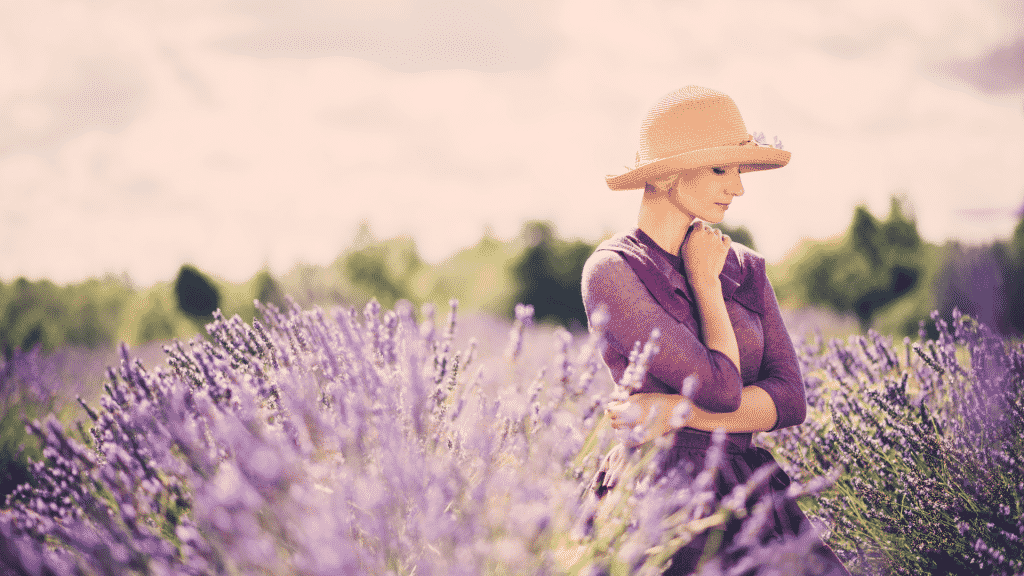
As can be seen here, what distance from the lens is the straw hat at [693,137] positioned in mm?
1566

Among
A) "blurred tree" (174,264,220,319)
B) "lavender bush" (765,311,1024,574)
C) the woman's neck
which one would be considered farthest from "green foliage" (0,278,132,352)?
"lavender bush" (765,311,1024,574)

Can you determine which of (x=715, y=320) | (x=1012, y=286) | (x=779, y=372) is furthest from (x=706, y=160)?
(x=1012, y=286)

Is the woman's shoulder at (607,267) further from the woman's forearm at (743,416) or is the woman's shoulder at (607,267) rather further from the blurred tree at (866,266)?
the blurred tree at (866,266)

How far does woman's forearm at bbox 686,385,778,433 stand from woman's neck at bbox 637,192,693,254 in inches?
19.9

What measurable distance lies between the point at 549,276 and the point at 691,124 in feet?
26.5

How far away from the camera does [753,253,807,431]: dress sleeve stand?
62.3 inches

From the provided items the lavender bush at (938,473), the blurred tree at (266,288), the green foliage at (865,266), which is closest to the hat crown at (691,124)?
the lavender bush at (938,473)

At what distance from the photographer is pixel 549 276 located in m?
9.70

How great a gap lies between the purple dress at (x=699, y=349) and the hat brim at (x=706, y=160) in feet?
0.61

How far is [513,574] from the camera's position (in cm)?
116

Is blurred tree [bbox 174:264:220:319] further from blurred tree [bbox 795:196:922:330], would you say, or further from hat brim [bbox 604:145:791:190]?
blurred tree [bbox 795:196:922:330]

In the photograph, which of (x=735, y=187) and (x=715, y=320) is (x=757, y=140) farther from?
(x=715, y=320)

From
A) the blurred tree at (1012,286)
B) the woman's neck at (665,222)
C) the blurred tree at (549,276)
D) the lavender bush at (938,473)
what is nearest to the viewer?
the woman's neck at (665,222)

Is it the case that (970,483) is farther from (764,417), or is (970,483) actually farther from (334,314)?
(334,314)
